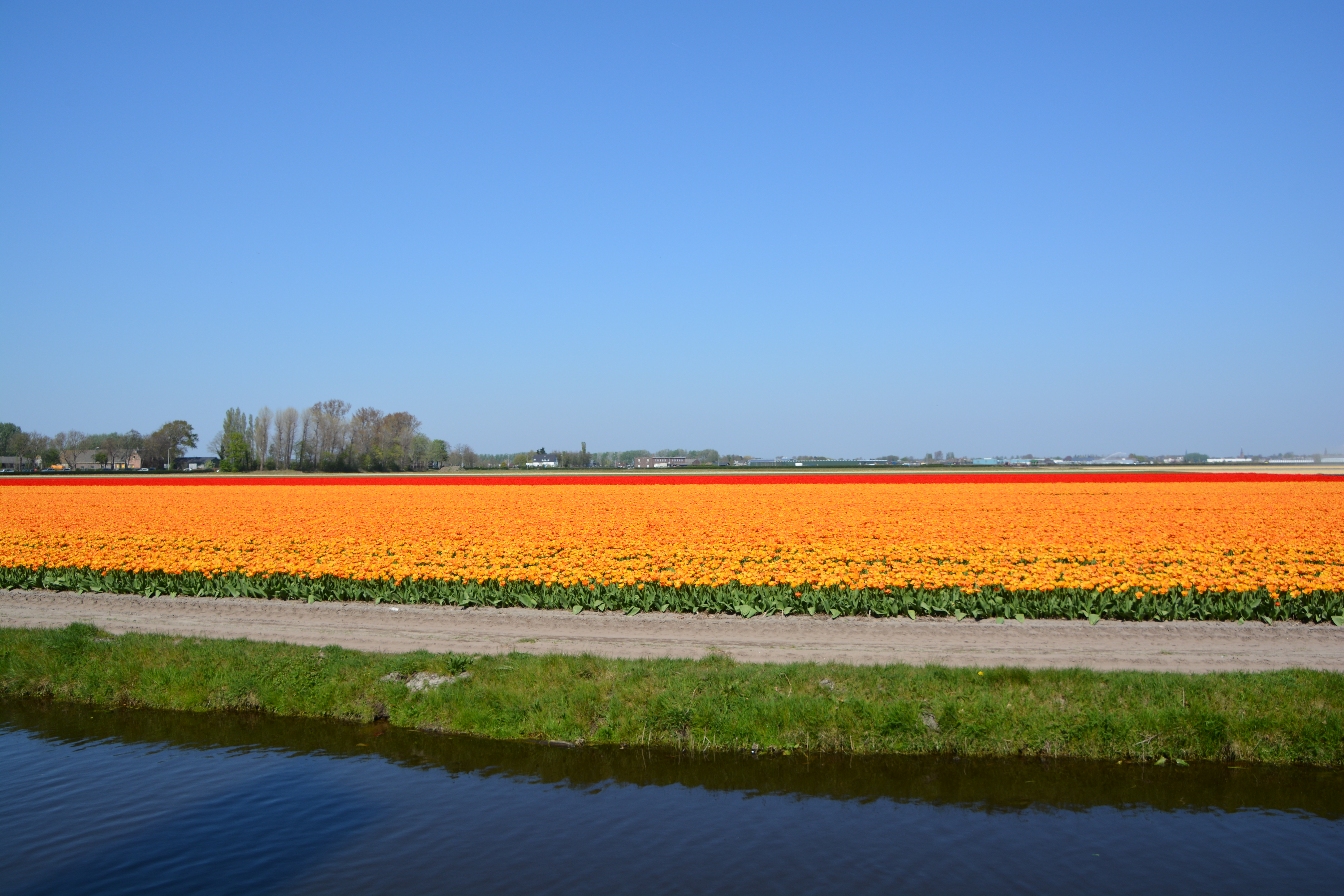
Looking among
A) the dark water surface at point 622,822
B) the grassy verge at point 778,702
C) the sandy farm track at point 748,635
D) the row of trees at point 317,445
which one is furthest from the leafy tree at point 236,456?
the dark water surface at point 622,822

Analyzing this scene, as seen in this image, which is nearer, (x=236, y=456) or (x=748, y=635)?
(x=748, y=635)

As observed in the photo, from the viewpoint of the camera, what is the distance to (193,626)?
60.3ft

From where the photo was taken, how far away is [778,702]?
40.4 ft

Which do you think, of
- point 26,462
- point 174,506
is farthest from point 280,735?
point 26,462

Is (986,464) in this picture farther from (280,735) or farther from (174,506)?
(280,735)

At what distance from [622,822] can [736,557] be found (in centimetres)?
1211

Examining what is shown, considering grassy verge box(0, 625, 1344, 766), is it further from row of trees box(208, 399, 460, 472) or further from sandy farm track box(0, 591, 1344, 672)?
row of trees box(208, 399, 460, 472)

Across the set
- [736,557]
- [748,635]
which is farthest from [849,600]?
[736,557]

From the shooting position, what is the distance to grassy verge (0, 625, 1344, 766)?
38.0 ft

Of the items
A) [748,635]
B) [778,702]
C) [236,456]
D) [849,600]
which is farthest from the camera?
[236,456]

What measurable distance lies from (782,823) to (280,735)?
770cm

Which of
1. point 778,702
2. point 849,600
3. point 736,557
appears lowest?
point 778,702

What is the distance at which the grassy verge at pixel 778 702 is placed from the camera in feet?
38.0

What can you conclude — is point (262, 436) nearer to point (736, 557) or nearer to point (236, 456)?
point (236, 456)
